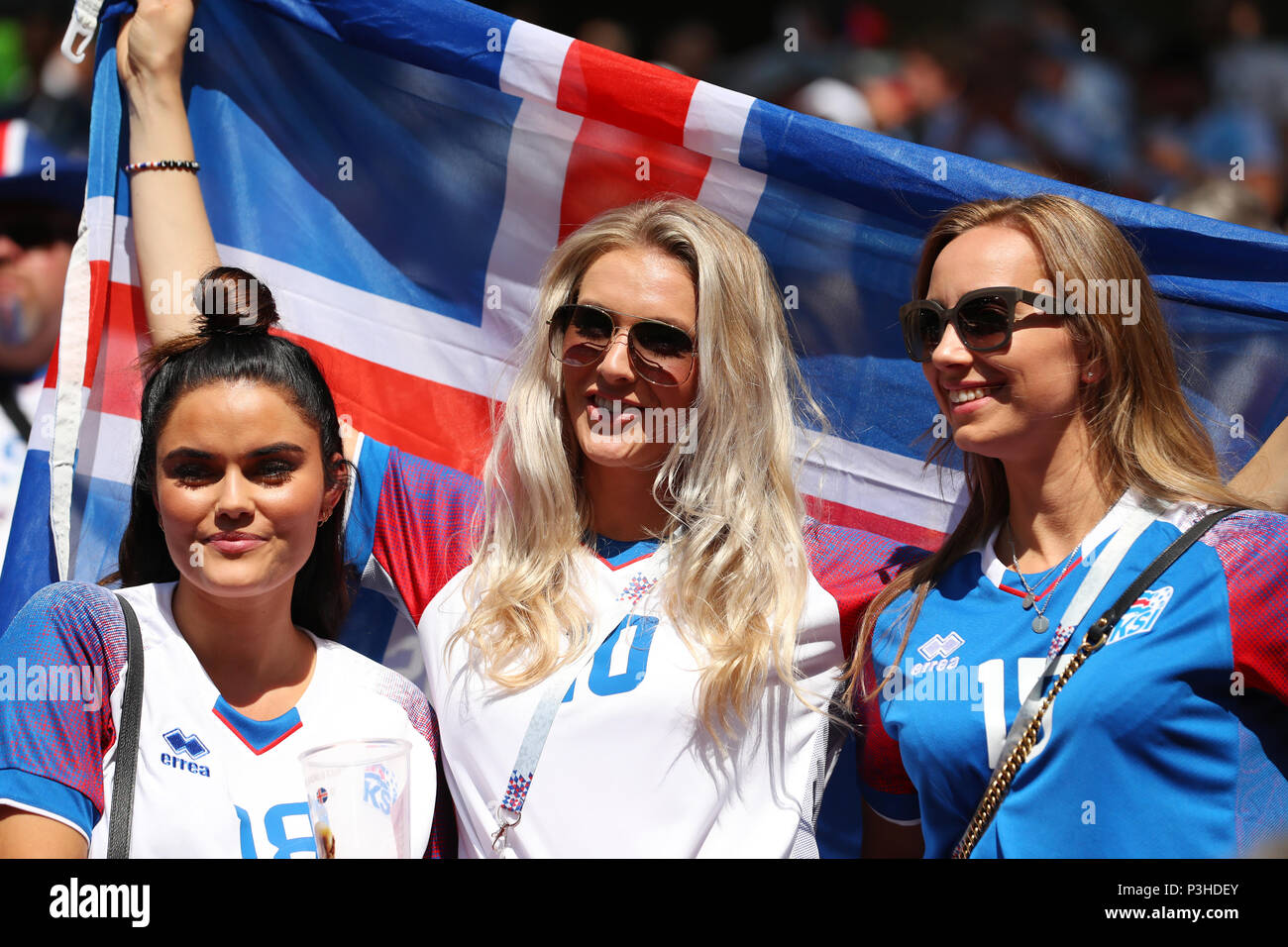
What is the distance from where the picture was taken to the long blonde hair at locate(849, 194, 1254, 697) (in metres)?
2.63

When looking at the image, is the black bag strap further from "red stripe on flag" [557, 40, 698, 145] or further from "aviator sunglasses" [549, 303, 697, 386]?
"red stripe on flag" [557, 40, 698, 145]

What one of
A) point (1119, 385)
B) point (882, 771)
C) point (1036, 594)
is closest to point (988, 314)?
point (1119, 385)

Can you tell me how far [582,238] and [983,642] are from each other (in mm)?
1384

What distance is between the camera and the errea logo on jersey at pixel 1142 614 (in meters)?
2.40

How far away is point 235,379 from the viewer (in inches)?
104

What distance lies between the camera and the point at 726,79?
6988mm

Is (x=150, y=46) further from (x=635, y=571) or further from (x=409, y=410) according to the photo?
(x=635, y=571)

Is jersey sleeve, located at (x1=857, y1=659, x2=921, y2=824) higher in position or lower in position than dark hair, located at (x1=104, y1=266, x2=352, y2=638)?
lower

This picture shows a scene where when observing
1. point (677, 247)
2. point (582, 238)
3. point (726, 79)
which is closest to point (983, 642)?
point (677, 247)

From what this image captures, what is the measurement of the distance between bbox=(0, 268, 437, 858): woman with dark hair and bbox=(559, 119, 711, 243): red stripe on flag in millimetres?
1016

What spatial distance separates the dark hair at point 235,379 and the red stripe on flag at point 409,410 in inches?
23.3

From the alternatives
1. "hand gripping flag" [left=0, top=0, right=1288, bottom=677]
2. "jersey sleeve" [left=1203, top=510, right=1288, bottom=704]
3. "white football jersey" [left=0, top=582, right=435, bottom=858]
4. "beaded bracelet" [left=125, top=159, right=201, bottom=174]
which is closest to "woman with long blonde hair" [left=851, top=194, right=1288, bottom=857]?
"jersey sleeve" [left=1203, top=510, right=1288, bottom=704]

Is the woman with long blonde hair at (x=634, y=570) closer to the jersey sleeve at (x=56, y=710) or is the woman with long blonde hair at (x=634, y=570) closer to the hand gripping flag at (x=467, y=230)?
the hand gripping flag at (x=467, y=230)

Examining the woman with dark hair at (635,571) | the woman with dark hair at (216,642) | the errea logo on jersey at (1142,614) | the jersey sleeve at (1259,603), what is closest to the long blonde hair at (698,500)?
the woman with dark hair at (635,571)
